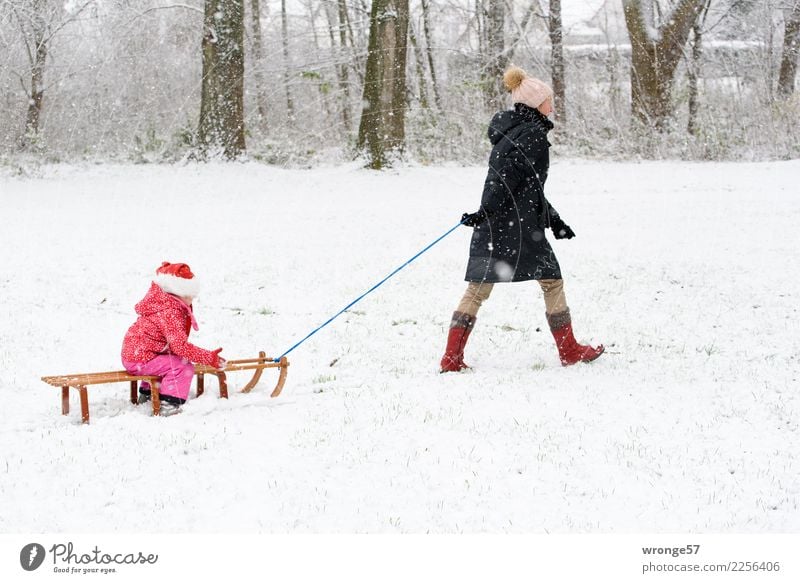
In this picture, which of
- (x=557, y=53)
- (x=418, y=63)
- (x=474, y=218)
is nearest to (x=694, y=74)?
(x=557, y=53)

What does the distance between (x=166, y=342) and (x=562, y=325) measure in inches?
109

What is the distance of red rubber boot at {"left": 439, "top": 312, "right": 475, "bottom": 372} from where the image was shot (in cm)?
589

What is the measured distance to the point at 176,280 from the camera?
16.6ft

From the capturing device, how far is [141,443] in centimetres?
444

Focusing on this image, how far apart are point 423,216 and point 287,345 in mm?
6619

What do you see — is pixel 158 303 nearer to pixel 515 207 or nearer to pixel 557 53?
pixel 515 207

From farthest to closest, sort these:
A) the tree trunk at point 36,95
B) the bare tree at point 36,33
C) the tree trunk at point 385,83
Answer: the tree trunk at point 36,95, the bare tree at point 36,33, the tree trunk at point 385,83

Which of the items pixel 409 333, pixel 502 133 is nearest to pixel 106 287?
pixel 409 333

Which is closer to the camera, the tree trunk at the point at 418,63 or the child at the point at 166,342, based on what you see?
the child at the point at 166,342

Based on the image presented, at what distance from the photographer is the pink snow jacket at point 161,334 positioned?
16.5 ft

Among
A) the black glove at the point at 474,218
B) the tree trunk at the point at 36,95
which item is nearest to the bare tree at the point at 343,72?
the tree trunk at the point at 36,95

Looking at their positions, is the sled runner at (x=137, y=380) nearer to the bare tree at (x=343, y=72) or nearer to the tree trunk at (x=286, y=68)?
the bare tree at (x=343, y=72)

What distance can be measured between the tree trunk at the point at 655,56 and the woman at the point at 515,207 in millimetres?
14422

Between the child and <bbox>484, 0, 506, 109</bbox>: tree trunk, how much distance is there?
663 inches
